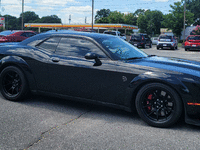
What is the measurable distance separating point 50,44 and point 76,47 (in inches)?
23.1

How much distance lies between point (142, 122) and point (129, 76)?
30.0 inches

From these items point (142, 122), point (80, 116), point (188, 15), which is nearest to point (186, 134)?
point (142, 122)

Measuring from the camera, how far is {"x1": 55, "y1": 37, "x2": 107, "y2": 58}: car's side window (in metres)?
4.37

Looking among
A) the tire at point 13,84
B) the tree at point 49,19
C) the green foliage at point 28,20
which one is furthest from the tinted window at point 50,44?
the tree at point 49,19

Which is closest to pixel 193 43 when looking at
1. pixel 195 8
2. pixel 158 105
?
pixel 158 105

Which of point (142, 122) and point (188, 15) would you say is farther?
point (188, 15)

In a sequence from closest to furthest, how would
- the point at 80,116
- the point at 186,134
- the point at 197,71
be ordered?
the point at 186,134 → the point at 197,71 → the point at 80,116

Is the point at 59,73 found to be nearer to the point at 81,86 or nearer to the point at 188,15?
the point at 81,86

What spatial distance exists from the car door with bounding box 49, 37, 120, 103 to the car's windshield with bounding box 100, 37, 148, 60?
17 centimetres

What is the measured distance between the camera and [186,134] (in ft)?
11.5

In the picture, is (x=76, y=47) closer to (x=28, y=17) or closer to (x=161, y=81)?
(x=161, y=81)

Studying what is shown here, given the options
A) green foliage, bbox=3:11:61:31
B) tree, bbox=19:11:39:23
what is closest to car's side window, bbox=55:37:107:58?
green foliage, bbox=3:11:61:31

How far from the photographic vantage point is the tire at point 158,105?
3568 millimetres

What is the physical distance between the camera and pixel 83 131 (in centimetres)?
356
